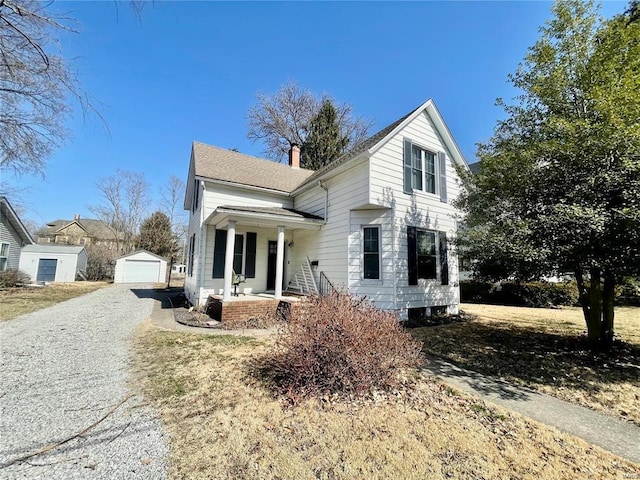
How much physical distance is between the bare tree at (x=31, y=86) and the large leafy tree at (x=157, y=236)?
26445mm

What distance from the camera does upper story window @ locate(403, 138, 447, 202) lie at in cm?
1001

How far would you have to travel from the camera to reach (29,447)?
282cm

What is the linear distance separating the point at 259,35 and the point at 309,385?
10.9 metres

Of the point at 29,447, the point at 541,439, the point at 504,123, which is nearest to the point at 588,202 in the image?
the point at 504,123

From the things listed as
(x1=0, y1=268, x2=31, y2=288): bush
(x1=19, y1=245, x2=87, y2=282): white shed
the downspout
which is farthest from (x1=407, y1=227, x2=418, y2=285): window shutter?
(x1=19, y1=245, x2=87, y2=282): white shed

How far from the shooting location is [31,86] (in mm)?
5816

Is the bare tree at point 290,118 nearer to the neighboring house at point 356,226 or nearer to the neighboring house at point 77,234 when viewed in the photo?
the neighboring house at point 356,226

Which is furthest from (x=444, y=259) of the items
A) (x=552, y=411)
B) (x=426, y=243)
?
(x=552, y=411)

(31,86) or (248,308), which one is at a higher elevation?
(31,86)

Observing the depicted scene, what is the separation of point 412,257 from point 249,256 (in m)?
6.39

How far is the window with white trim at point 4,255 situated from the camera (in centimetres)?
1928

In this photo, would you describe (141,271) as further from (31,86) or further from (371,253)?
(371,253)

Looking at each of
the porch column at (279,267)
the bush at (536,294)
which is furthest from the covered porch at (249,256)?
the bush at (536,294)

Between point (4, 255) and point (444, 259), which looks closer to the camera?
point (444, 259)
